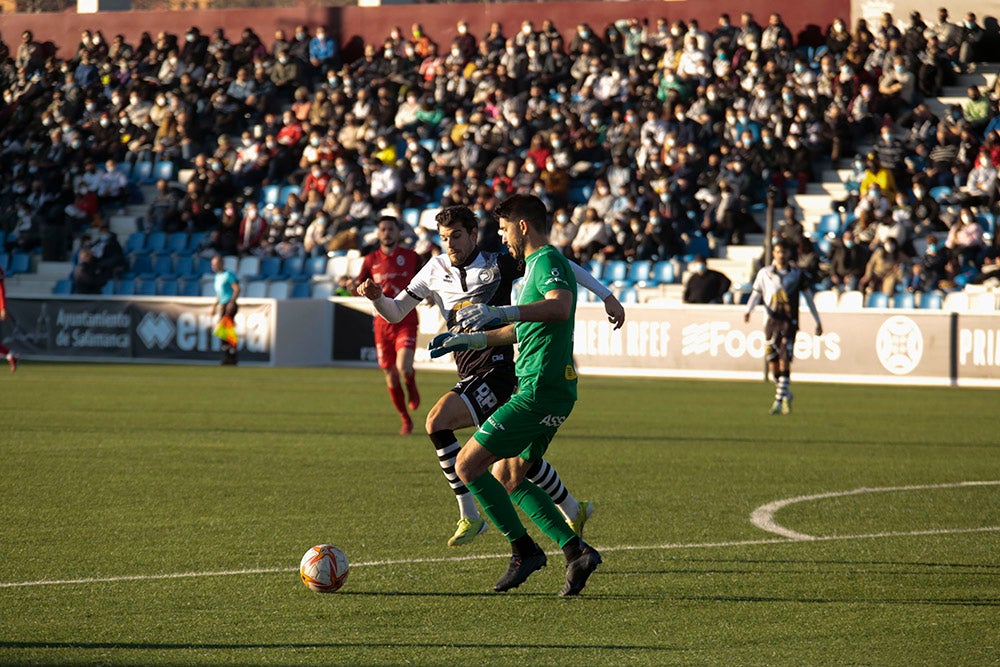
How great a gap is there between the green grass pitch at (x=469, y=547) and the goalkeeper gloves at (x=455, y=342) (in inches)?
45.6

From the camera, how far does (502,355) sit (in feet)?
28.7

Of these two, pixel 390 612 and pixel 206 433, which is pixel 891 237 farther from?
pixel 390 612

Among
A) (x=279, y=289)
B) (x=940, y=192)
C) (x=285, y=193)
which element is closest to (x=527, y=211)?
(x=940, y=192)

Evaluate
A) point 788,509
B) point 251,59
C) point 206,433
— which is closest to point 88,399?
point 206,433

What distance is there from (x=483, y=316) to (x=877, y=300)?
1946 centimetres

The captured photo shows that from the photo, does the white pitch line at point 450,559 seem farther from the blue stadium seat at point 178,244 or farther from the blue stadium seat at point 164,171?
the blue stadium seat at point 164,171

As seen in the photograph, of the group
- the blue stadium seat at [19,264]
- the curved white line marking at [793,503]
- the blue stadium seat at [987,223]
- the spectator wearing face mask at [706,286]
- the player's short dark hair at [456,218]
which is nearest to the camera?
the player's short dark hair at [456,218]

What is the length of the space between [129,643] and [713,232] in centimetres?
2259

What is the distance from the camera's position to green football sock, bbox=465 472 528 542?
24.0 feet

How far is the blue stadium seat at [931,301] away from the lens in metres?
24.5

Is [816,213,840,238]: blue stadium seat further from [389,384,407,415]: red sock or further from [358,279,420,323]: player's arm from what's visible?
[358,279,420,323]: player's arm

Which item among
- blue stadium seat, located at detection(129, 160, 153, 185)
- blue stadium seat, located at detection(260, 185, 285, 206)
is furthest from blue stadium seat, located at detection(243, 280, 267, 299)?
blue stadium seat, located at detection(129, 160, 153, 185)

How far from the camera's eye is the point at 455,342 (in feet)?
21.6

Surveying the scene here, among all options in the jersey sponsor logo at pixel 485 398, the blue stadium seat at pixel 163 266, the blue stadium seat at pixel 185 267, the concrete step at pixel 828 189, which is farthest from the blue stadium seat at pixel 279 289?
the jersey sponsor logo at pixel 485 398
